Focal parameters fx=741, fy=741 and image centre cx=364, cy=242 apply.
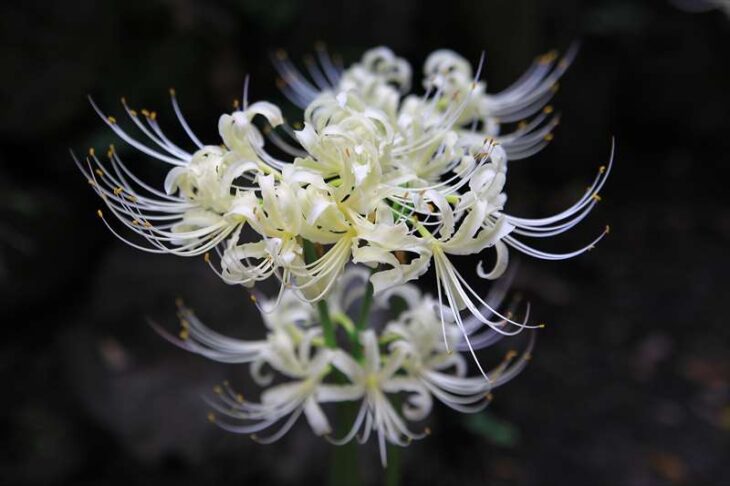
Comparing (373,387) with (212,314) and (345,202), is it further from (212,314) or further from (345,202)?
(212,314)

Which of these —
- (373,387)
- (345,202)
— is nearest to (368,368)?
(373,387)

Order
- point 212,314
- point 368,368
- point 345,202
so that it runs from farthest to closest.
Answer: point 212,314
point 368,368
point 345,202

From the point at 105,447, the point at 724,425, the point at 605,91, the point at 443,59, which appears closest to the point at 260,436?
the point at 105,447

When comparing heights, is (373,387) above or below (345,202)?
below

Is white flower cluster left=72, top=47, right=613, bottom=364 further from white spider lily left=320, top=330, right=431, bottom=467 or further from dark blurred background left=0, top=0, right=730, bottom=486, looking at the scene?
dark blurred background left=0, top=0, right=730, bottom=486

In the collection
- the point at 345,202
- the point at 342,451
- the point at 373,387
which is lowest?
the point at 342,451

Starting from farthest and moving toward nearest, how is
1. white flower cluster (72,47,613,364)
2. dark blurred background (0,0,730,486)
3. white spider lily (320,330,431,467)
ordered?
dark blurred background (0,0,730,486)
white spider lily (320,330,431,467)
white flower cluster (72,47,613,364)

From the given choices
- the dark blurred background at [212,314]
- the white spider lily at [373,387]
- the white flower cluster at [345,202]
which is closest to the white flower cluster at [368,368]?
the white spider lily at [373,387]

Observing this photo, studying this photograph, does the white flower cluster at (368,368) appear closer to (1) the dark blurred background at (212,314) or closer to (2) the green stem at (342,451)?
(2) the green stem at (342,451)

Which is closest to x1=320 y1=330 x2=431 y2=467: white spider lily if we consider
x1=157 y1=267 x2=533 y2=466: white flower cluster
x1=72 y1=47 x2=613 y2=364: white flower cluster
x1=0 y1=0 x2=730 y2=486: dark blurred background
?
x1=157 y1=267 x2=533 y2=466: white flower cluster
